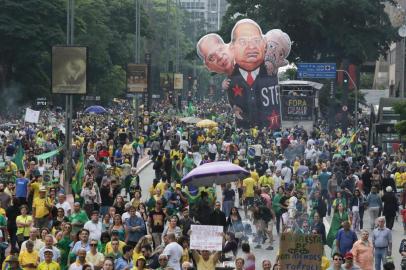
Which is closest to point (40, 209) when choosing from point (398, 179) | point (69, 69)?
point (398, 179)

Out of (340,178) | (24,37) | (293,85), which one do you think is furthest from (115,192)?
(24,37)

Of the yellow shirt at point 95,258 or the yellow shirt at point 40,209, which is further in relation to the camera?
the yellow shirt at point 40,209

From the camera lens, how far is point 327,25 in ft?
300

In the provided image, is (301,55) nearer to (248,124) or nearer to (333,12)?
(333,12)

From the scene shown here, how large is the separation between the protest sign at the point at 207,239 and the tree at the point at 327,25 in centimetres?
6874

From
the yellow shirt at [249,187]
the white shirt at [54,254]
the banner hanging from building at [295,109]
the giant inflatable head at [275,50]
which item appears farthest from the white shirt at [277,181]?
the banner hanging from building at [295,109]

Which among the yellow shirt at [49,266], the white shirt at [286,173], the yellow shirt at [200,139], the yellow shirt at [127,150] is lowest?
the yellow shirt at [200,139]

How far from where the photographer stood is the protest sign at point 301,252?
679 inches

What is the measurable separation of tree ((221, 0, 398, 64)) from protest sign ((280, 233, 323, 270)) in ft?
233

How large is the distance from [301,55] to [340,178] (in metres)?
58.4

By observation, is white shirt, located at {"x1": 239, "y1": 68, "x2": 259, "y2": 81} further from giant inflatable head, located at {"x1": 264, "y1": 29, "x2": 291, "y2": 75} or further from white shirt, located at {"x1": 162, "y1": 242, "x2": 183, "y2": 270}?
white shirt, located at {"x1": 162, "y1": 242, "x2": 183, "y2": 270}

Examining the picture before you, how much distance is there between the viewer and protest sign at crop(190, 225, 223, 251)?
64.3ft

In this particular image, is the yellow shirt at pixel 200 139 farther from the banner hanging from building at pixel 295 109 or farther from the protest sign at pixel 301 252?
the protest sign at pixel 301 252

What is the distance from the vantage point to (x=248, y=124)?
6625 centimetres
